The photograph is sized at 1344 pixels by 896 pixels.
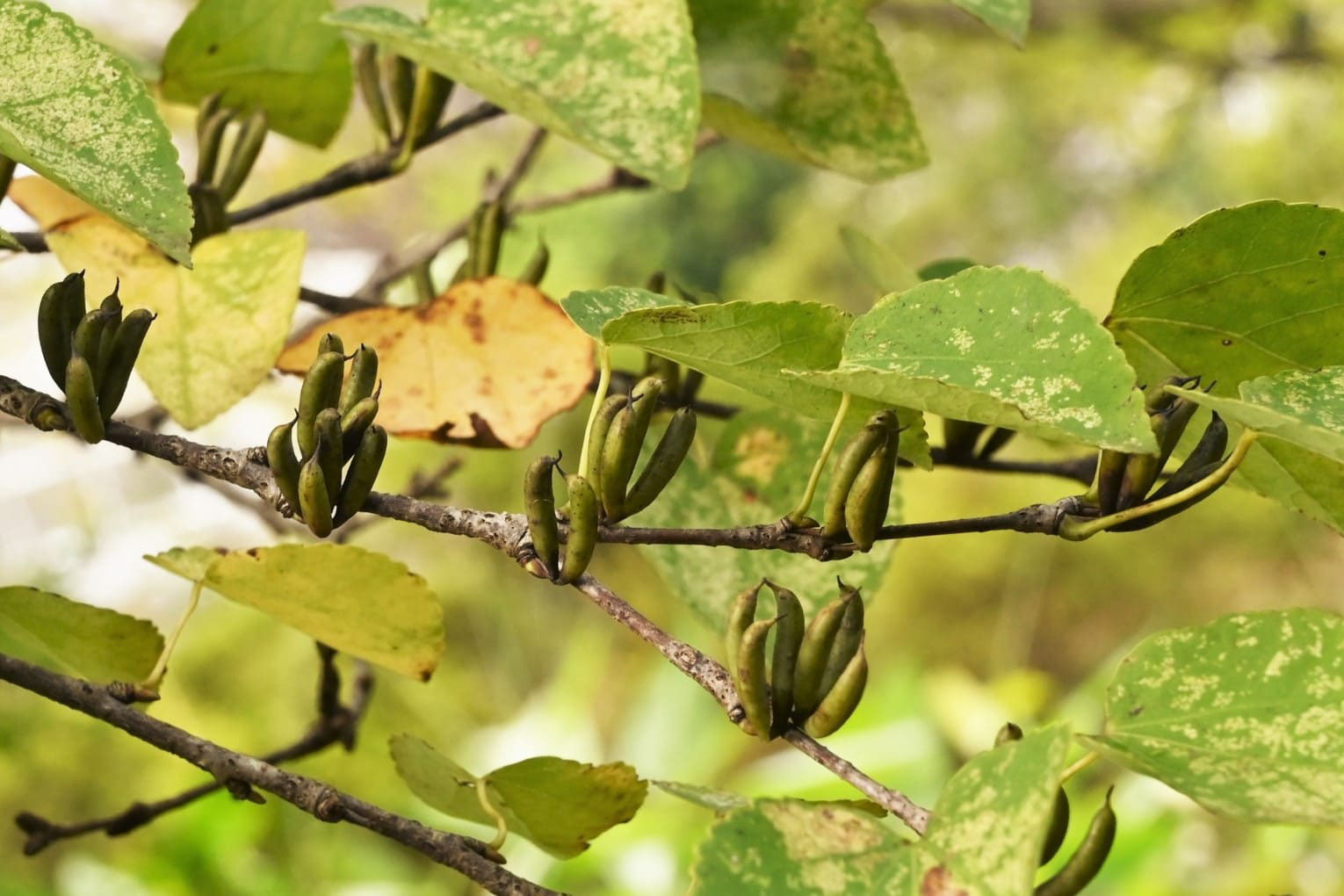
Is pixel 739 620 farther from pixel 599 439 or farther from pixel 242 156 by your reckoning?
pixel 242 156

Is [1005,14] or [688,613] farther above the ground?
[1005,14]

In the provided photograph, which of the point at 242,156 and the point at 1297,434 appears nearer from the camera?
the point at 1297,434

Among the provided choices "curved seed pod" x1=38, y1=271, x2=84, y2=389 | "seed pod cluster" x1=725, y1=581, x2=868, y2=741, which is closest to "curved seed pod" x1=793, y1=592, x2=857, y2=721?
"seed pod cluster" x1=725, y1=581, x2=868, y2=741

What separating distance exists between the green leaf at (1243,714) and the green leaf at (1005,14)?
0.09 metres

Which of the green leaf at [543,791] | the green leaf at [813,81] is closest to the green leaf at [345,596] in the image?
the green leaf at [543,791]

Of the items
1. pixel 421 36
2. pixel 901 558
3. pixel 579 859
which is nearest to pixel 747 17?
pixel 421 36

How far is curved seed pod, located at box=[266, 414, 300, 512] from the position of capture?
15 cm

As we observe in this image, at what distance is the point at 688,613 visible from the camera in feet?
0.82

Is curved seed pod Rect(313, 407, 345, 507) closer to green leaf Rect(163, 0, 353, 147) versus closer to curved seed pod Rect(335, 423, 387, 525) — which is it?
curved seed pod Rect(335, 423, 387, 525)

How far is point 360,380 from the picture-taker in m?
0.16

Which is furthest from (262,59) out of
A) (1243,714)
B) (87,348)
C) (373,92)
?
(1243,714)

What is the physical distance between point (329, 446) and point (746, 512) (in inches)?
4.0

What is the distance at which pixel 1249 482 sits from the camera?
181mm

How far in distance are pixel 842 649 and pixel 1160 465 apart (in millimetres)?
43
